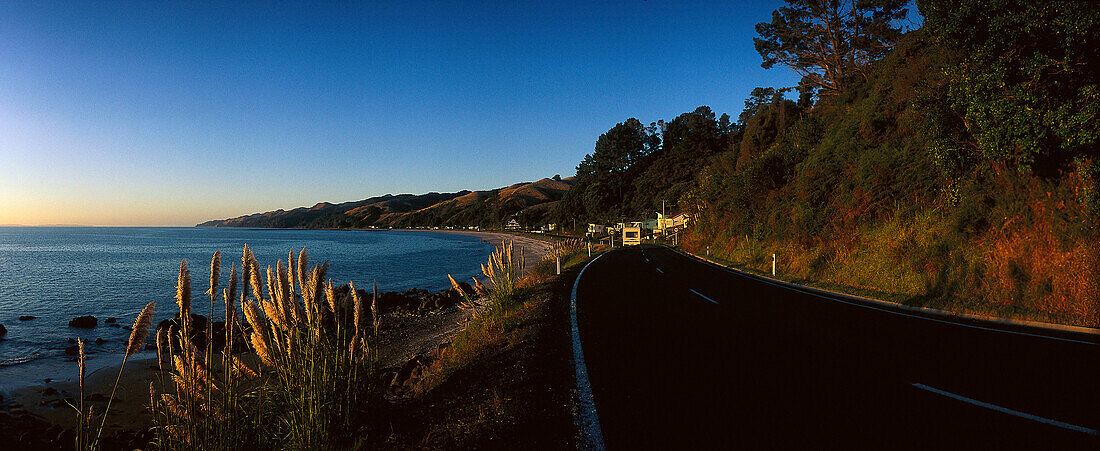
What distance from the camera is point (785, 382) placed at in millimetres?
5664

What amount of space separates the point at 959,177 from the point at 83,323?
32608 mm

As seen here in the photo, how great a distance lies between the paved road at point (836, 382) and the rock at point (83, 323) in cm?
2329

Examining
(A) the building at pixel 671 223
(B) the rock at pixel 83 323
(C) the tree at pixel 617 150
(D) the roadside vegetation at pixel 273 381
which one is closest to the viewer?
(D) the roadside vegetation at pixel 273 381

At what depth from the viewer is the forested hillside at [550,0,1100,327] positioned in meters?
9.34

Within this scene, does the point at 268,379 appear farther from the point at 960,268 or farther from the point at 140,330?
the point at 960,268

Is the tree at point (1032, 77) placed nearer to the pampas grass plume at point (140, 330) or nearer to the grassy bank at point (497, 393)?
the grassy bank at point (497, 393)

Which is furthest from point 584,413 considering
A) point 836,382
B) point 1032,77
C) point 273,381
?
point 1032,77

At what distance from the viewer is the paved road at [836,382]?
416cm

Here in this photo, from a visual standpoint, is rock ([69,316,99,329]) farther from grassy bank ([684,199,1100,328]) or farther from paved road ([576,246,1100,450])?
grassy bank ([684,199,1100,328])

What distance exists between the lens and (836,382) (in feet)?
18.5

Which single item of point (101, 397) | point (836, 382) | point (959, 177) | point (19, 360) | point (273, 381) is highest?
point (959, 177)

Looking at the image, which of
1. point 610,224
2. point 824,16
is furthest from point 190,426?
point 610,224

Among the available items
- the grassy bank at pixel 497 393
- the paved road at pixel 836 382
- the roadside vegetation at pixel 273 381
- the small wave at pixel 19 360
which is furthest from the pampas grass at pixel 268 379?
the small wave at pixel 19 360

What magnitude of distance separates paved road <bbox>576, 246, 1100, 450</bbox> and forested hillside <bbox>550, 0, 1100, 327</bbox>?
303cm
